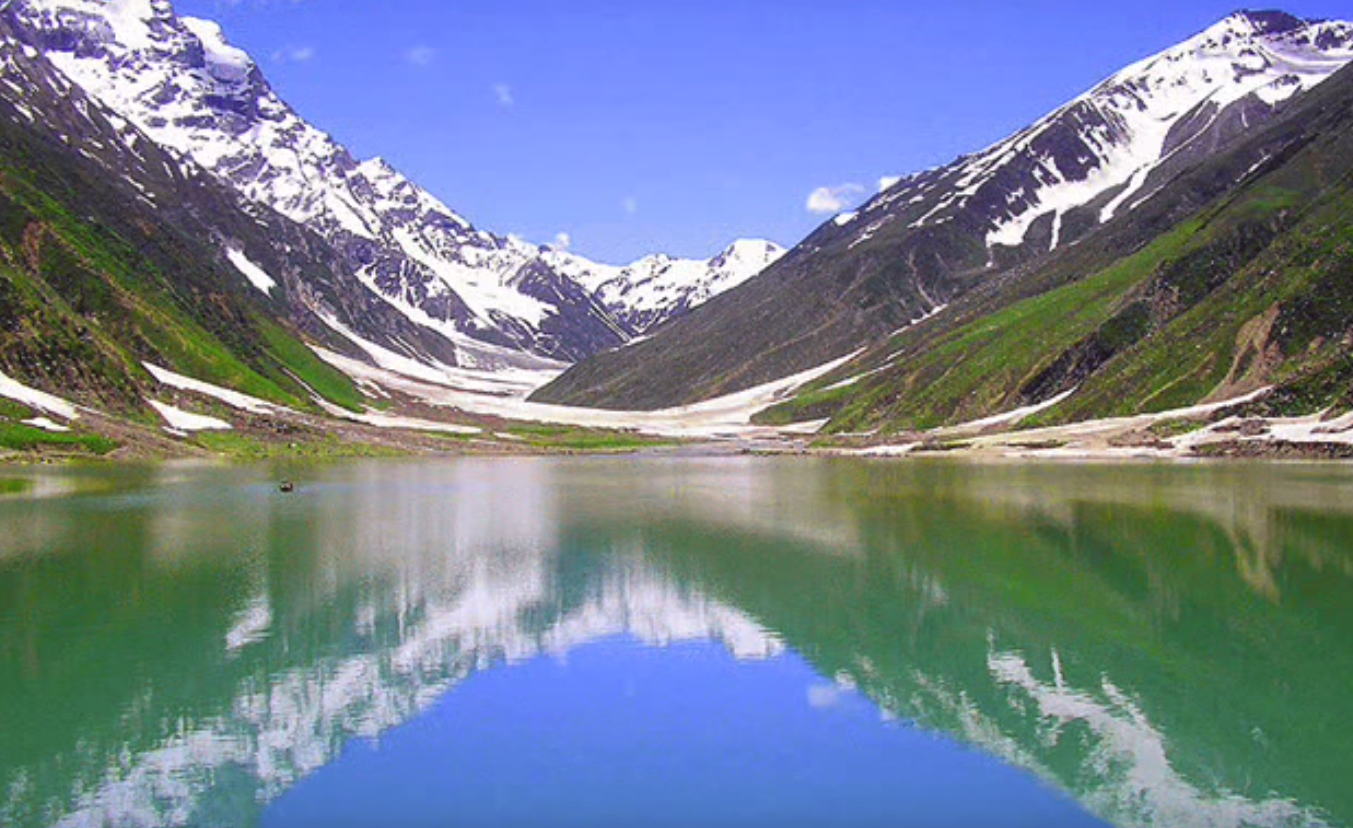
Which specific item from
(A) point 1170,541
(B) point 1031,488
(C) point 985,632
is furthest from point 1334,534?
(B) point 1031,488

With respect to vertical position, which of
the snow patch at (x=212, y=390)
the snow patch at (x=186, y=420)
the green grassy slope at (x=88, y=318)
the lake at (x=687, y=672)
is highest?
the green grassy slope at (x=88, y=318)

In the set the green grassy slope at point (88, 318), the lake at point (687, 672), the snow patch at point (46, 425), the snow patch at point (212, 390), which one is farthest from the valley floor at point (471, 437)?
the lake at point (687, 672)

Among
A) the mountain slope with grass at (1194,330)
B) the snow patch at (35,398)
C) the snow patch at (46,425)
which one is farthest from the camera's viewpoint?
the snow patch at (35,398)

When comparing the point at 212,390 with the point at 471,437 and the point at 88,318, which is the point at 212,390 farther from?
the point at 471,437

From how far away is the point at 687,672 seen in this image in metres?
28.9

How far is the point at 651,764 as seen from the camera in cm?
2173

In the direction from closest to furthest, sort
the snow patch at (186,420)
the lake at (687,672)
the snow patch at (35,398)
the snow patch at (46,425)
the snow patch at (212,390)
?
the lake at (687,672), the snow patch at (46,425), the snow patch at (35,398), the snow patch at (186,420), the snow patch at (212,390)

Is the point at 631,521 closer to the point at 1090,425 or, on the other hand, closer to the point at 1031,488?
the point at 1031,488

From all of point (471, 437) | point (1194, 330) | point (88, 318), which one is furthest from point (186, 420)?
point (1194, 330)

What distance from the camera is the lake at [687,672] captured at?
795 inches

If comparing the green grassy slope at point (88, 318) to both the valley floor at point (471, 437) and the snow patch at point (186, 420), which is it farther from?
the valley floor at point (471, 437)

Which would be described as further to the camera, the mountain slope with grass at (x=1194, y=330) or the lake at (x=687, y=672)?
the mountain slope with grass at (x=1194, y=330)

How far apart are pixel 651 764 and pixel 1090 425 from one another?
111 m

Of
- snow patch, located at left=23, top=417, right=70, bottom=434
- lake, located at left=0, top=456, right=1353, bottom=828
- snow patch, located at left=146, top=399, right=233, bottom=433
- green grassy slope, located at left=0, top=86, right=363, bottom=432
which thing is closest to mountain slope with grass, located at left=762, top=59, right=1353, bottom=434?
lake, located at left=0, top=456, right=1353, bottom=828
